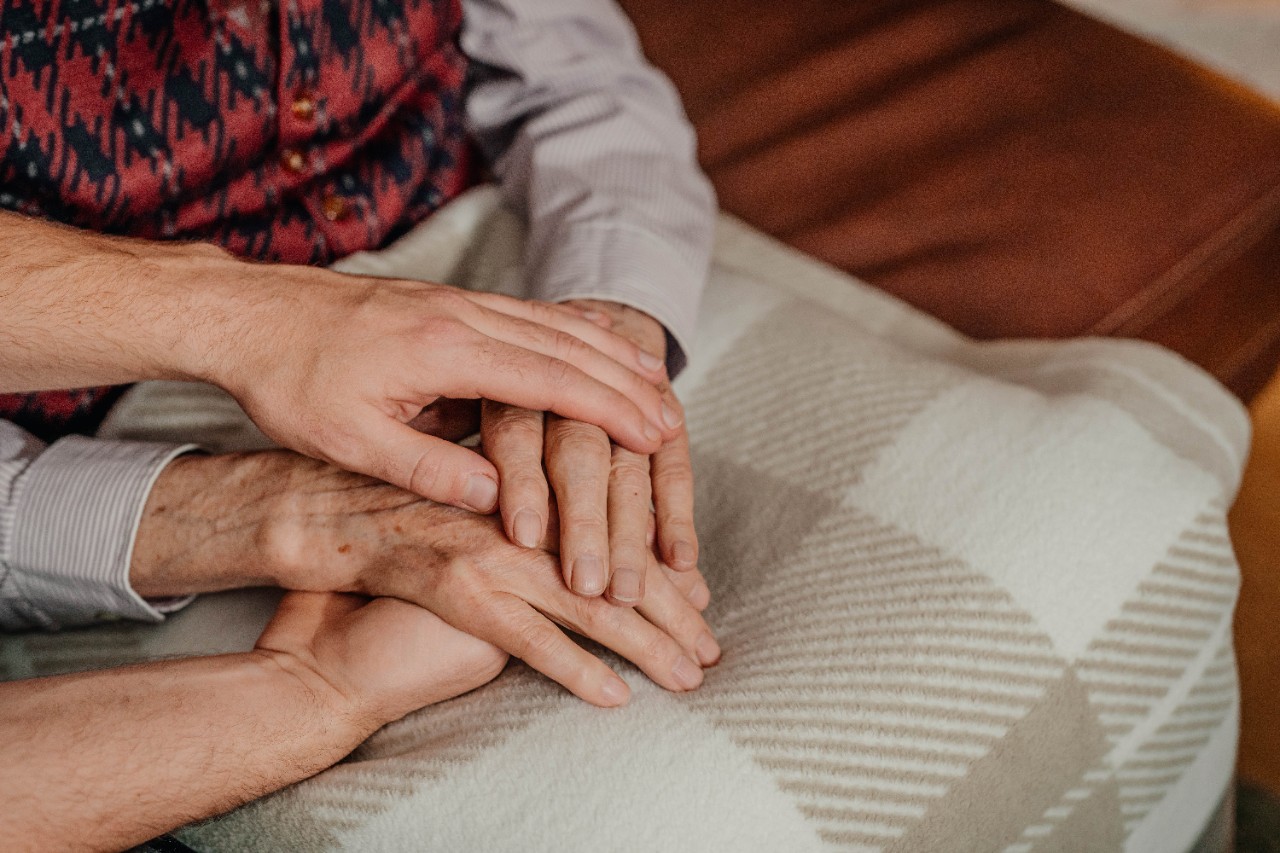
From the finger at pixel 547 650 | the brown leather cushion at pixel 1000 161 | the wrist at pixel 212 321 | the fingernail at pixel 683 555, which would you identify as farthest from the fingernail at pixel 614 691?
the brown leather cushion at pixel 1000 161

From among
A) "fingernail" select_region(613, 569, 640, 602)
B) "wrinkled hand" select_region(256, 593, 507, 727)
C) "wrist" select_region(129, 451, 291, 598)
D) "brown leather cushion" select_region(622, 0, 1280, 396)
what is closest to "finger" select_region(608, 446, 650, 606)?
"fingernail" select_region(613, 569, 640, 602)

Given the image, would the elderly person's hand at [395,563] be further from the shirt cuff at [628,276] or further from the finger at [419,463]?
the shirt cuff at [628,276]

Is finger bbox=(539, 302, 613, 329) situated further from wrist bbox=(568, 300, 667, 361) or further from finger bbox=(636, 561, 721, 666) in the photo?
finger bbox=(636, 561, 721, 666)

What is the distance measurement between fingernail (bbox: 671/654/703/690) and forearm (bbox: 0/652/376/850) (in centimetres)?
22

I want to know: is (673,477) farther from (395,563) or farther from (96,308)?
(96,308)

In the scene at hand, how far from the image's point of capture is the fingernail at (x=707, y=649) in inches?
27.4

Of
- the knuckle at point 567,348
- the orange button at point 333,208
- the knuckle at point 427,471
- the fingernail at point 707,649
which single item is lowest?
the fingernail at point 707,649

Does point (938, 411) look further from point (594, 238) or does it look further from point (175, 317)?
point (175, 317)

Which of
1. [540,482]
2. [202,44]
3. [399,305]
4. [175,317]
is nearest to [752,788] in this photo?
[540,482]

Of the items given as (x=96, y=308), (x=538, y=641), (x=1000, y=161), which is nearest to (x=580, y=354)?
(x=538, y=641)

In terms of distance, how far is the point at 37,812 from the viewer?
0.58 m

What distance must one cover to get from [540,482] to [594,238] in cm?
31

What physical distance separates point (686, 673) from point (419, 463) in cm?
23

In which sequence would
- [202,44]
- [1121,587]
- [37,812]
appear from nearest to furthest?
[37,812] < [1121,587] < [202,44]
